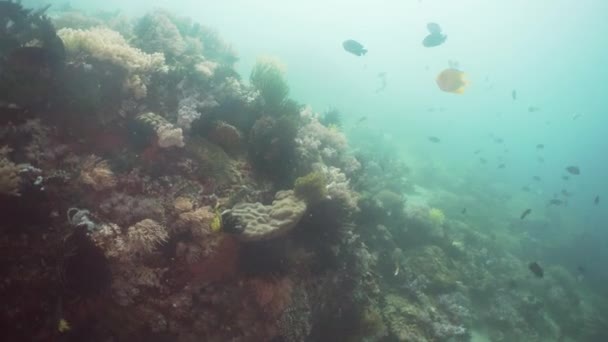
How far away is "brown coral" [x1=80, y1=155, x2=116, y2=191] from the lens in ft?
15.2

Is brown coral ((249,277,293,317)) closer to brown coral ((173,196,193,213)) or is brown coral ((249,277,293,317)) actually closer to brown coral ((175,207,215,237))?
brown coral ((175,207,215,237))

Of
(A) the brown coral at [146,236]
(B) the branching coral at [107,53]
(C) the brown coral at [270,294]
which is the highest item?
(B) the branching coral at [107,53]

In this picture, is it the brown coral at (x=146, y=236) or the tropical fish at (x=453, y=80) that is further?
the tropical fish at (x=453, y=80)

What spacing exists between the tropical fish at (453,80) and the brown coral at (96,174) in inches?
297

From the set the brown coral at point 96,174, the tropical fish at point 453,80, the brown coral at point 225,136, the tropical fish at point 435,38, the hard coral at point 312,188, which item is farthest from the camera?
the tropical fish at point 453,80

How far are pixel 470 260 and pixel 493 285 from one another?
4.10 feet

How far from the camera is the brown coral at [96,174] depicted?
4645mm

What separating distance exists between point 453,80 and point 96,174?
814 cm

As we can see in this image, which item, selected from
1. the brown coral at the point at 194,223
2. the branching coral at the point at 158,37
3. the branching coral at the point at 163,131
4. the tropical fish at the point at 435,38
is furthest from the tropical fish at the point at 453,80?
the branching coral at the point at 158,37

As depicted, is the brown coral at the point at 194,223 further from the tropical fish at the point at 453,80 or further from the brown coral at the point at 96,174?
the tropical fish at the point at 453,80

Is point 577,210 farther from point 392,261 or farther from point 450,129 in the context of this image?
point 450,129

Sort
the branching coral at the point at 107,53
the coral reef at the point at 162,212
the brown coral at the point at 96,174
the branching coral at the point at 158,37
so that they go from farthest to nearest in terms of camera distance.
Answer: the branching coral at the point at 158,37 < the branching coral at the point at 107,53 < the brown coral at the point at 96,174 < the coral reef at the point at 162,212

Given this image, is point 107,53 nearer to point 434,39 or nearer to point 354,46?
point 354,46

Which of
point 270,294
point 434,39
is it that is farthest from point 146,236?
point 434,39
